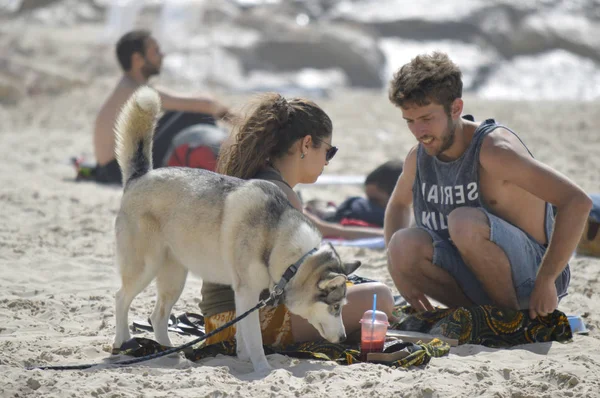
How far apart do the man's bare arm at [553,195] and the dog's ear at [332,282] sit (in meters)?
1.06

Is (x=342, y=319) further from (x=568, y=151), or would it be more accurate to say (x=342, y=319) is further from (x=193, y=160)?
(x=568, y=151)

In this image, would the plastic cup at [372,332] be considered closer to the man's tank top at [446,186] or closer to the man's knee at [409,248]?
the man's knee at [409,248]

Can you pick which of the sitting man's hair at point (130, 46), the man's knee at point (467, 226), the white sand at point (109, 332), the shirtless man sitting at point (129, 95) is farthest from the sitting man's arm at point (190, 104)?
the man's knee at point (467, 226)

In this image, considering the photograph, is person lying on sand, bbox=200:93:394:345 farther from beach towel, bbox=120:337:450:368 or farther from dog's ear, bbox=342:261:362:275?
dog's ear, bbox=342:261:362:275

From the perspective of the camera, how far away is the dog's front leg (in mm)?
3678

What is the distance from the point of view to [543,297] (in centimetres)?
404

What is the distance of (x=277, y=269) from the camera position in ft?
12.3

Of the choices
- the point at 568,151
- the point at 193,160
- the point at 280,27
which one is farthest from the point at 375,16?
the point at 193,160

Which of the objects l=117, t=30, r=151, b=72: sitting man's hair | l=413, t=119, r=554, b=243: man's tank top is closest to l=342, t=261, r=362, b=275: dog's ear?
l=413, t=119, r=554, b=243: man's tank top

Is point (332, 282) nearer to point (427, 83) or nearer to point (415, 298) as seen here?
point (415, 298)

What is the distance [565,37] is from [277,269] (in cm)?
2127

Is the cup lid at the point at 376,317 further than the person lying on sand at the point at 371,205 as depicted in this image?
No

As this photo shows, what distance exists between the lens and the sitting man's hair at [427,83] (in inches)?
167

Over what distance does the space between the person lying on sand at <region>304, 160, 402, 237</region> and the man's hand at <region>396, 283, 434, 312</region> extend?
2.31 m
